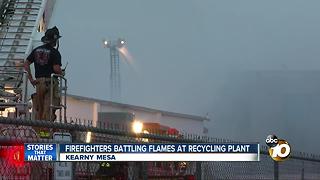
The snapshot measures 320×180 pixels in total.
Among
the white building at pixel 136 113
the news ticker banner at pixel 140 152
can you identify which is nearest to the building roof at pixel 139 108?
the white building at pixel 136 113

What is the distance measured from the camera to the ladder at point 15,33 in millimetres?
16200

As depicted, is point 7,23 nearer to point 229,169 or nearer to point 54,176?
point 229,169

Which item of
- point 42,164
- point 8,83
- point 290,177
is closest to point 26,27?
point 8,83

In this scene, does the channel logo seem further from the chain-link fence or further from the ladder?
the ladder

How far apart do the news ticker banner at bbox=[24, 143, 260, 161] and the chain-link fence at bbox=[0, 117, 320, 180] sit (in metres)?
0.22

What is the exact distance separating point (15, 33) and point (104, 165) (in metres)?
13.4

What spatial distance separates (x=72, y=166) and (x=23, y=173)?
0.44 metres

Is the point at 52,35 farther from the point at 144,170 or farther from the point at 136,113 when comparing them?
the point at 136,113

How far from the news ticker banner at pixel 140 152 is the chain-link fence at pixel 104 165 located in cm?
22

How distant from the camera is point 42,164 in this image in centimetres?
588

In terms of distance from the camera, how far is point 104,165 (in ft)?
22.1

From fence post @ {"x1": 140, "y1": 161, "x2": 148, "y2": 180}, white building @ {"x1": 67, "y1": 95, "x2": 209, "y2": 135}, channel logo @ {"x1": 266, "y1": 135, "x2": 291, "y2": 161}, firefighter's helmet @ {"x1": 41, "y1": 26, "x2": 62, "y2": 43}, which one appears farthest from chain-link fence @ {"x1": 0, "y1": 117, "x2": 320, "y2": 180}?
white building @ {"x1": 67, "y1": 95, "x2": 209, "y2": 135}

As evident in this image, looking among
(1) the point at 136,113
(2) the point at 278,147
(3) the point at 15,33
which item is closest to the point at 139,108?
(1) the point at 136,113

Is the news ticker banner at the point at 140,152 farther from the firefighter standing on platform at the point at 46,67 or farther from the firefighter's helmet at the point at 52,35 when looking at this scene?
the firefighter's helmet at the point at 52,35
